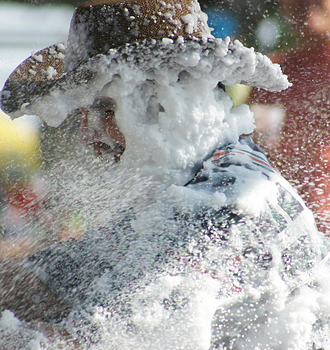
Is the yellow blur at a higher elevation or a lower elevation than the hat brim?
lower

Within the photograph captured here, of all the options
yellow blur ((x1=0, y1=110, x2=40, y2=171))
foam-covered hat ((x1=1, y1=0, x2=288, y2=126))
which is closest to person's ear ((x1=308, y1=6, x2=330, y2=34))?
foam-covered hat ((x1=1, y1=0, x2=288, y2=126))

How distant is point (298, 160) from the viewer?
1327mm

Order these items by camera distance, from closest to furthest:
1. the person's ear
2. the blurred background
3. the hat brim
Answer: the hat brim → the blurred background → the person's ear

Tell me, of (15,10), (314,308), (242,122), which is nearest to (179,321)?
(314,308)

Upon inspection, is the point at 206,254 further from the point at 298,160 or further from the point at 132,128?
the point at 298,160

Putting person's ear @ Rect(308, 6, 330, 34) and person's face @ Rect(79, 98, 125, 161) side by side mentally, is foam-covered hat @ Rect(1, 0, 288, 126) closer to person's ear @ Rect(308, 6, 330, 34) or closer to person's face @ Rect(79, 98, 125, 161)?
person's face @ Rect(79, 98, 125, 161)

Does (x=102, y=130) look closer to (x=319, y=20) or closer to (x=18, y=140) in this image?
(x=18, y=140)

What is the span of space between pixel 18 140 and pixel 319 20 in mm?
1049

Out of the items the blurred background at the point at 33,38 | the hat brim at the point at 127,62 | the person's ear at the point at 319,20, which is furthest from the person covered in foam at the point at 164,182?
the person's ear at the point at 319,20

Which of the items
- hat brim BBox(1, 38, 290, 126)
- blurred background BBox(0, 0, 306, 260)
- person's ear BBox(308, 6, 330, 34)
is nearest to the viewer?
hat brim BBox(1, 38, 290, 126)

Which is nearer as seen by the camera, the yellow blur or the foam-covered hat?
the foam-covered hat

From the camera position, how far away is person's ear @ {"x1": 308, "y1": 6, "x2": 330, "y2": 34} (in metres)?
1.21

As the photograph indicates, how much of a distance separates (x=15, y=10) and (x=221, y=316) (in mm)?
1154

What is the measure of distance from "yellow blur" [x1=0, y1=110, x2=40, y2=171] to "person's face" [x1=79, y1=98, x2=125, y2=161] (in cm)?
48
